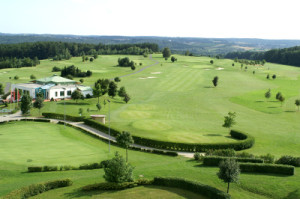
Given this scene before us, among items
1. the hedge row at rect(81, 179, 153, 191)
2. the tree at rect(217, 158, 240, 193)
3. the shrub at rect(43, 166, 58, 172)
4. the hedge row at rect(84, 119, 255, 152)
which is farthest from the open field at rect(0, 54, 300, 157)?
the hedge row at rect(81, 179, 153, 191)

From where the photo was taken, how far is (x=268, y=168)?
3300 centimetres

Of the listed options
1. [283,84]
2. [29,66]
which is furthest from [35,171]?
[29,66]

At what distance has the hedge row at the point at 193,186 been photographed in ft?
82.8

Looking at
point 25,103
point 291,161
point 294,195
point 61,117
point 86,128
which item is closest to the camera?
point 294,195

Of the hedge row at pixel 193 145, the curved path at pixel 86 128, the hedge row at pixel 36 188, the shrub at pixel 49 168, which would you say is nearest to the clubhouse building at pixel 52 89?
the curved path at pixel 86 128

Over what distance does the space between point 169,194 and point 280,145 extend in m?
30.3

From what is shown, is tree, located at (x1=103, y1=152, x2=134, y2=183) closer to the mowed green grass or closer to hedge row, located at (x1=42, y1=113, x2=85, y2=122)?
the mowed green grass

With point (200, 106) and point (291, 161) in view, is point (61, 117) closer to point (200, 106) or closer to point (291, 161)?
point (200, 106)

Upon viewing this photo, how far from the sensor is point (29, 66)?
170625 mm

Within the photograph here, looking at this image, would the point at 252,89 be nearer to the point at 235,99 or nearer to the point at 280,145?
the point at 235,99

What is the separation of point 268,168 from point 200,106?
54.7 m

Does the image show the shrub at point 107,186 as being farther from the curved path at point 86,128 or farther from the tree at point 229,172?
the curved path at point 86,128

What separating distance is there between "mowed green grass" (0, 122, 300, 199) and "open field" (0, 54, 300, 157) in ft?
36.6

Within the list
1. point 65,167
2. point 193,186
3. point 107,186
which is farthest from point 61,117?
point 193,186
